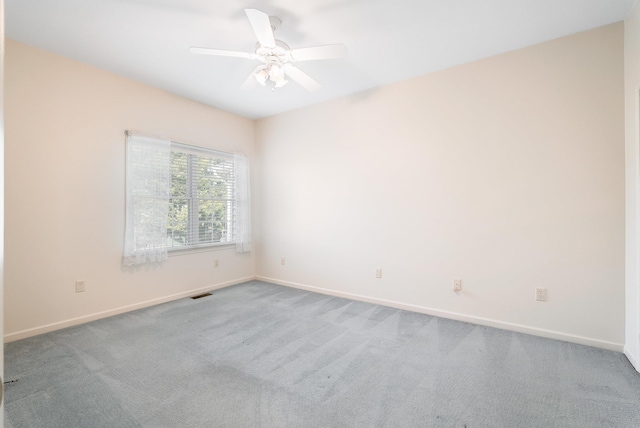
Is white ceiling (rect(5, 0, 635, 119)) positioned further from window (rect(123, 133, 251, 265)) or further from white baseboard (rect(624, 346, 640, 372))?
white baseboard (rect(624, 346, 640, 372))

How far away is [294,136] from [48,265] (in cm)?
318

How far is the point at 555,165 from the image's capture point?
8.70ft

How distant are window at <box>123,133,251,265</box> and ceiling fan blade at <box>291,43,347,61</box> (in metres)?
2.23

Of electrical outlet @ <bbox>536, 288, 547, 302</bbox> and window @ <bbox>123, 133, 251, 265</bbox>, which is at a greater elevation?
window @ <bbox>123, 133, 251, 265</bbox>

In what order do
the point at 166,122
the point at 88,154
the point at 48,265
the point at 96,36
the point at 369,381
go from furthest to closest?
the point at 166,122, the point at 88,154, the point at 48,265, the point at 96,36, the point at 369,381

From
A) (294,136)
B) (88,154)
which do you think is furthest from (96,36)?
(294,136)

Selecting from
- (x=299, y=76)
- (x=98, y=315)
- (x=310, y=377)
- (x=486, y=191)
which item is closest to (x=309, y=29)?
(x=299, y=76)

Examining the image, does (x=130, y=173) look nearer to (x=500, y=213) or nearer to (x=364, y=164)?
(x=364, y=164)

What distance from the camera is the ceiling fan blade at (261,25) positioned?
1872 millimetres

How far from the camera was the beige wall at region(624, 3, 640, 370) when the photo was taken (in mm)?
2174

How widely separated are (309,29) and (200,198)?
2.67 m

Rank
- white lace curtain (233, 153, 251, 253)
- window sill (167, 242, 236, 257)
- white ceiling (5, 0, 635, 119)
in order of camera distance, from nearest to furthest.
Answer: white ceiling (5, 0, 635, 119) → window sill (167, 242, 236, 257) → white lace curtain (233, 153, 251, 253)

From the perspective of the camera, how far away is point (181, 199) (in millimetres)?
3957

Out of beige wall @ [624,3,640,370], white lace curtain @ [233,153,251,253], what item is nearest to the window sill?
white lace curtain @ [233,153,251,253]
